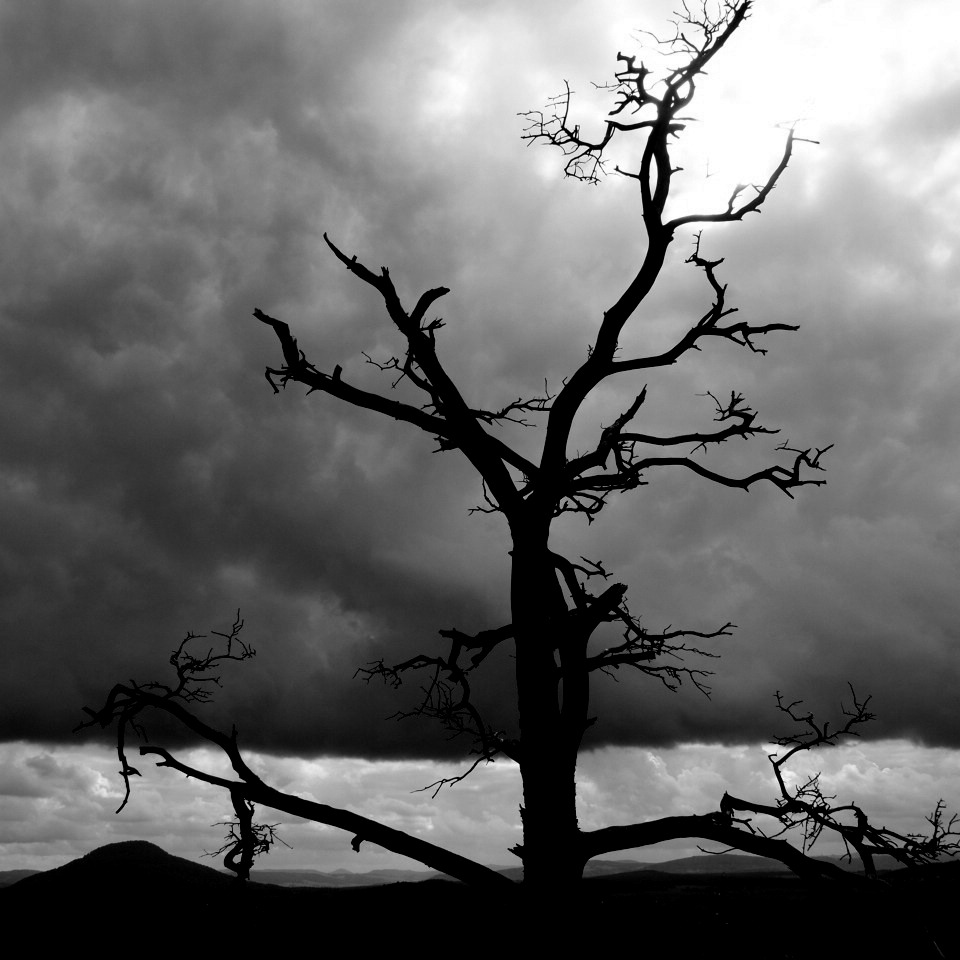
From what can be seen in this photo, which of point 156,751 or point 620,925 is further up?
point 156,751

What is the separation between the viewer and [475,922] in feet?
30.8

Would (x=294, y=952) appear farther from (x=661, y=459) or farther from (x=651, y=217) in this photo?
(x=651, y=217)

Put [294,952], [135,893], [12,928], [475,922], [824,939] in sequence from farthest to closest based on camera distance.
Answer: [135,893] < [12,928] < [294,952] < [475,922] < [824,939]

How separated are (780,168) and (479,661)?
600cm

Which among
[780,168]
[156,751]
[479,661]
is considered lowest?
[156,751]

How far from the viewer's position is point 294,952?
502 inches

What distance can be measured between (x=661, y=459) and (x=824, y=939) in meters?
4.88

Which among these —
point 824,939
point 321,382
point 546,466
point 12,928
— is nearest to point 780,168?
point 546,466

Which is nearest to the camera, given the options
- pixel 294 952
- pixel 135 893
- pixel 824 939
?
pixel 824 939

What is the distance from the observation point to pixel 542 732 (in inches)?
342

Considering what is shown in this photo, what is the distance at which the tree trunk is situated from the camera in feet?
27.2

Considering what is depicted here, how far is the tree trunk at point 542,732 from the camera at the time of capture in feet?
27.2

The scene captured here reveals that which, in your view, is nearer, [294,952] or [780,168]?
[780,168]

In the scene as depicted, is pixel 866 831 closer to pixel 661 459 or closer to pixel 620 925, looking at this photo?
pixel 620 925
